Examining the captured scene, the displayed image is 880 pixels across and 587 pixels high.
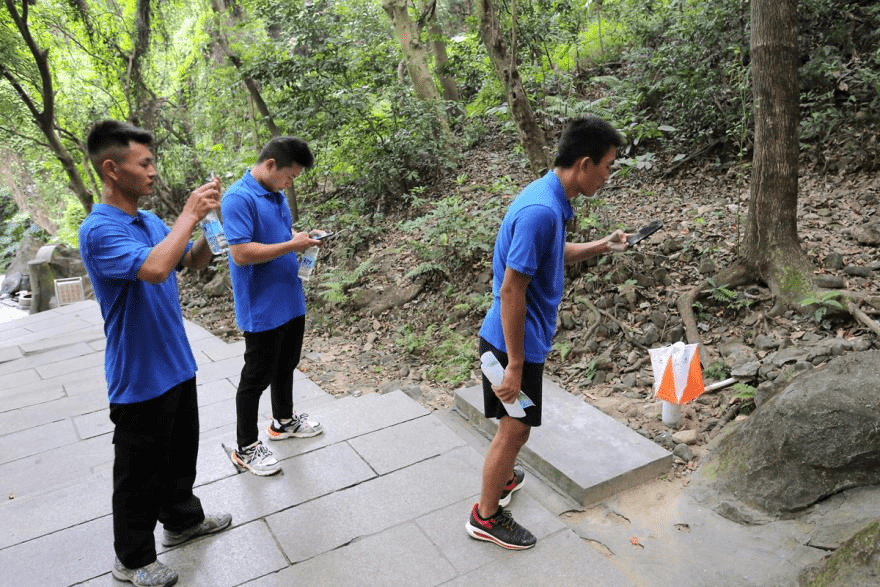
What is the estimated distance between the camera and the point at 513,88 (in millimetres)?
6152

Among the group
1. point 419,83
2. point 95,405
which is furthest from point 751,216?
point 419,83

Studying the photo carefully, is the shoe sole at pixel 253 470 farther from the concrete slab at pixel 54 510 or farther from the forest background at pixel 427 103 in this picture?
the forest background at pixel 427 103

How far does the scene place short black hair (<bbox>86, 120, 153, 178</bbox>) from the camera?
8.05 feet

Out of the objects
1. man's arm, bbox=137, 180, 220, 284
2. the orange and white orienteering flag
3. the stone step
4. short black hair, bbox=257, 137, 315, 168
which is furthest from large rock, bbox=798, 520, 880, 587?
short black hair, bbox=257, 137, 315, 168

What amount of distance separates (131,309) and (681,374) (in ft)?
10.1

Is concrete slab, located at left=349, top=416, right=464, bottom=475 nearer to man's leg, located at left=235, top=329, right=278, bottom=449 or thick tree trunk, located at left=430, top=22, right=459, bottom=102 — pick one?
man's leg, located at left=235, top=329, right=278, bottom=449

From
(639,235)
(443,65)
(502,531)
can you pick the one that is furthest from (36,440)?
(443,65)

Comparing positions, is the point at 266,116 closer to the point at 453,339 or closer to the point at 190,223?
the point at 453,339

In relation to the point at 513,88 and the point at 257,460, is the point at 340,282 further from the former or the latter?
the point at 257,460

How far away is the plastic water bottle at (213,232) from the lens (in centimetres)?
280

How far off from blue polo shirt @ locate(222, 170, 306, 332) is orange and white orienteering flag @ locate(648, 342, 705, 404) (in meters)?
2.33

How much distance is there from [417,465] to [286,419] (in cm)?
99

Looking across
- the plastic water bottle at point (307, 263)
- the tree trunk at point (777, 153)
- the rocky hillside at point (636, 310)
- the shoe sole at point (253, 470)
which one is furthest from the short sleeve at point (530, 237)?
the tree trunk at point (777, 153)

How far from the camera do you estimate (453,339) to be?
6238 millimetres
